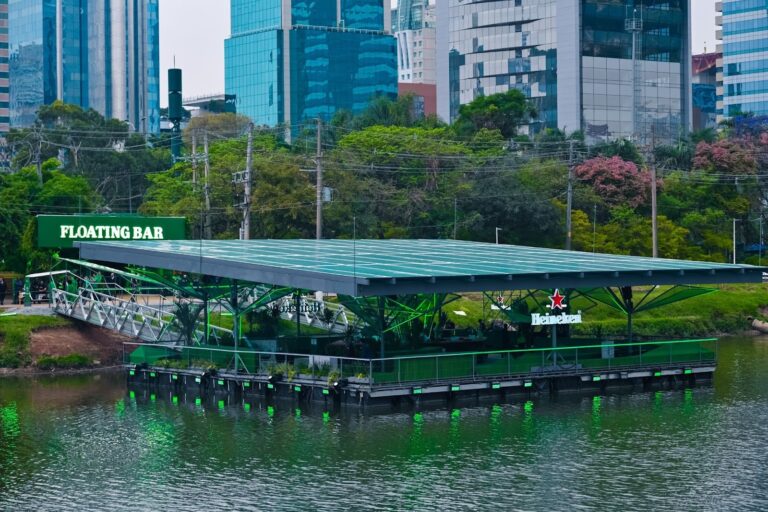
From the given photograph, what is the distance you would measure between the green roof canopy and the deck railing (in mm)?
2744

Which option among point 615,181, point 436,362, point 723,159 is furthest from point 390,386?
point 723,159

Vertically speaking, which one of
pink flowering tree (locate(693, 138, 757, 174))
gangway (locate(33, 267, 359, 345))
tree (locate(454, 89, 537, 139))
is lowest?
gangway (locate(33, 267, 359, 345))

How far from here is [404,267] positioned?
2133 inches

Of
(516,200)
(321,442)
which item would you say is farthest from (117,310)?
(516,200)

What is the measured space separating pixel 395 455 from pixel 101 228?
117 feet

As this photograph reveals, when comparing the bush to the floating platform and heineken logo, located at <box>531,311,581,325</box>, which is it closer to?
the floating platform

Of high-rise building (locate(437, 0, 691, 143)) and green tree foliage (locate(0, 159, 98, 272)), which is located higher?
high-rise building (locate(437, 0, 691, 143))

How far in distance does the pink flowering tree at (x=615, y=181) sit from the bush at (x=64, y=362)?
2194 inches

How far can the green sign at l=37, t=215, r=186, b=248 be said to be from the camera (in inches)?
2859

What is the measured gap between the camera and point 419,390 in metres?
51.5

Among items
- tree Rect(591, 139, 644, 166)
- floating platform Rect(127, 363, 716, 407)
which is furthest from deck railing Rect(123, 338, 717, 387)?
tree Rect(591, 139, 644, 166)

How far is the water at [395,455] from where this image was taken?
3666 cm

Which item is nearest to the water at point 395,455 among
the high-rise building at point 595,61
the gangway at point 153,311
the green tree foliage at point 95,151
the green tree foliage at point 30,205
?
the gangway at point 153,311

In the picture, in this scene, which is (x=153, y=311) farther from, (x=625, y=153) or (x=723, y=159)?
(x=625, y=153)
